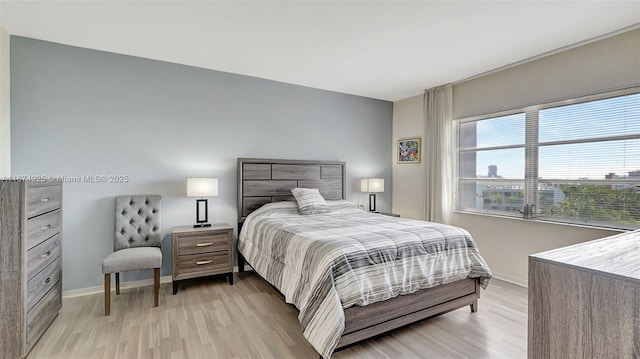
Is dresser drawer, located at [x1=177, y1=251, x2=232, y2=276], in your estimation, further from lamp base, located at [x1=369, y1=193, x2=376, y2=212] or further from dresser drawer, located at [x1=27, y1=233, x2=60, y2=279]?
lamp base, located at [x1=369, y1=193, x2=376, y2=212]

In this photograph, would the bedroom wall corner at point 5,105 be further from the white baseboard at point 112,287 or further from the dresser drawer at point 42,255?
the white baseboard at point 112,287

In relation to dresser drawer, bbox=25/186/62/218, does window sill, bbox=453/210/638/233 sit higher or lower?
lower

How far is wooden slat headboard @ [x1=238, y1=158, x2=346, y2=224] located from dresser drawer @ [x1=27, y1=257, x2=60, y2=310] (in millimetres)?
1845

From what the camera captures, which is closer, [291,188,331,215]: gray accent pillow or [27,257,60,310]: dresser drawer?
[27,257,60,310]: dresser drawer

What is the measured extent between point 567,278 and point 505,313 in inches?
91.1

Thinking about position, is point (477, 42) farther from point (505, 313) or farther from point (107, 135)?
point (107, 135)

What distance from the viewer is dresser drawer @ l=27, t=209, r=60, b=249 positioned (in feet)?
6.87

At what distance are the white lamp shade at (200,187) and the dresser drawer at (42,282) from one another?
4.28 feet

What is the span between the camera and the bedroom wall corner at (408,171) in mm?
4805

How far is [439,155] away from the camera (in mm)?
4371

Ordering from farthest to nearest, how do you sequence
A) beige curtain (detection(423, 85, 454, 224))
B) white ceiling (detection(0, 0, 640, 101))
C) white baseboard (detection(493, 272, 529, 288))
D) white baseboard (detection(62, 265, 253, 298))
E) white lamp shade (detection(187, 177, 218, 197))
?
beige curtain (detection(423, 85, 454, 224))
white baseboard (detection(493, 272, 529, 288))
white lamp shade (detection(187, 177, 218, 197))
white baseboard (detection(62, 265, 253, 298))
white ceiling (detection(0, 0, 640, 101))

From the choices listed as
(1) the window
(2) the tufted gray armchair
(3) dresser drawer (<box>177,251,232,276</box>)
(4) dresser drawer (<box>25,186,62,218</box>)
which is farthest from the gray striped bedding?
(4) dresser drawer (<box>25,186,62,218</box>)

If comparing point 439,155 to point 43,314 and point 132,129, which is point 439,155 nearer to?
point 132,129
